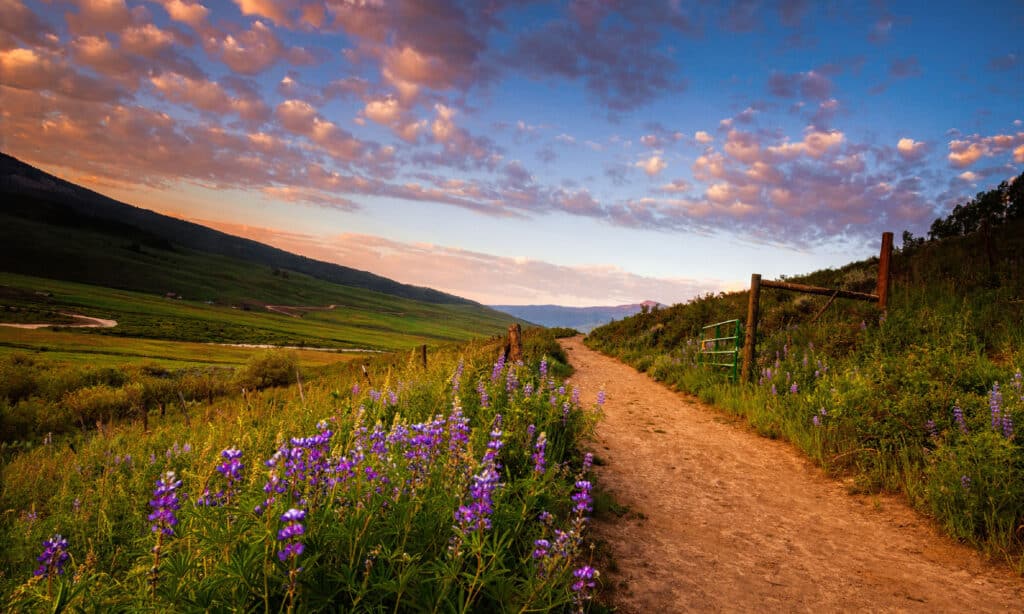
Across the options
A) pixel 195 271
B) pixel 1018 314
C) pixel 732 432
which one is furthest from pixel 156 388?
pixel 195 271

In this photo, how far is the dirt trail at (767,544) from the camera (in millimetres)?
3840

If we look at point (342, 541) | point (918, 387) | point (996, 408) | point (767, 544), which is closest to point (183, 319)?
point (342, 541)

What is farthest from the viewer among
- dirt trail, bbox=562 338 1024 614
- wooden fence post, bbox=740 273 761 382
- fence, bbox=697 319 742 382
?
fence, bbox=697 319 742 382

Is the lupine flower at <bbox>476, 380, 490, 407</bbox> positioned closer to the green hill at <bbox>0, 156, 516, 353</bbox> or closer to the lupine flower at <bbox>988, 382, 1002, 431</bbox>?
the lupine flower at <bbox>988, 382, 1002, 431</bbox>

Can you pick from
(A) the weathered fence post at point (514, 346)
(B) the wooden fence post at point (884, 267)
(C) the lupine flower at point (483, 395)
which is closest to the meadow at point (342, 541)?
(C) the lupine flower at point (483, 395)

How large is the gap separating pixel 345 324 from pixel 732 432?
561 feet

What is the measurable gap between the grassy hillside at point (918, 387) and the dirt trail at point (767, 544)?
17.5 inches

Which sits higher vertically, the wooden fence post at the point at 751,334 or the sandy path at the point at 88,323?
the wooden fence post at the point at 751,334

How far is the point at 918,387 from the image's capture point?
21.8 feet

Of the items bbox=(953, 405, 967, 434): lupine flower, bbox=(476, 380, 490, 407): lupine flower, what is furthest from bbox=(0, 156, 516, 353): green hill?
bbox=(953, 405, 967, 434): lupine flower

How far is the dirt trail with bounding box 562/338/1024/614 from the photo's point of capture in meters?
3.84

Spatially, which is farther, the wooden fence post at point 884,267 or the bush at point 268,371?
the bush at point 268,371

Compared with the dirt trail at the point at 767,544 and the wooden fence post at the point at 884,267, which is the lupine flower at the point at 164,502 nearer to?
the dirt trail at the point at 767,544

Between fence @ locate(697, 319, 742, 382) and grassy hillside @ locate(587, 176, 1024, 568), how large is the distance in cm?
40
